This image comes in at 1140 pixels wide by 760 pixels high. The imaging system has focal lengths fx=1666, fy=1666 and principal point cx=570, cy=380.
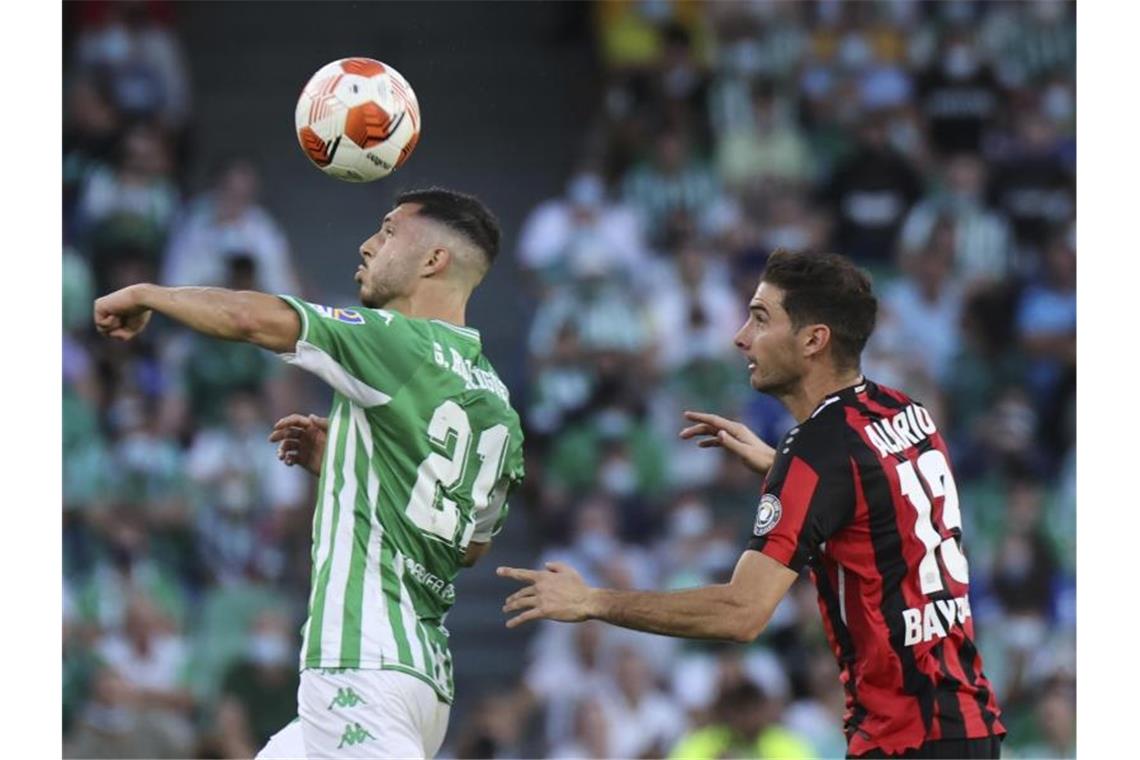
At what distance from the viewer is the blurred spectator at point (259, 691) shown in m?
10.2

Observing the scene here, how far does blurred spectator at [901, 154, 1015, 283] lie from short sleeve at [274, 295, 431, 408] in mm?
7863

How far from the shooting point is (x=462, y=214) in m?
5.86

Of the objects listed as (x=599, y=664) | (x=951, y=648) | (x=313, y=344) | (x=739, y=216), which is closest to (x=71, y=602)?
(x=599, y=664)

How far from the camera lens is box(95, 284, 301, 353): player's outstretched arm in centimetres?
485

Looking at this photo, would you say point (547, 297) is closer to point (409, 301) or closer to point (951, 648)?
point (409, 301)

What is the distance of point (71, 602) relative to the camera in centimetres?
1081

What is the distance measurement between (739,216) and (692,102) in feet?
3.83

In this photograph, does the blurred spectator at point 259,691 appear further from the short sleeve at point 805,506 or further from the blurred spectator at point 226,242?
the short sleeve at point 805,506

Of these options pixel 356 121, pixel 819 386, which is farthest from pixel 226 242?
pixel 819 386

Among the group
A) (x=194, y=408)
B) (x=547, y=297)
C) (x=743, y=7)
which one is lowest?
(x=194, y=408)

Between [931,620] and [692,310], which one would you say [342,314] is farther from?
[692,310]

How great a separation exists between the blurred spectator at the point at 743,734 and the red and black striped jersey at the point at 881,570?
458 centimetres

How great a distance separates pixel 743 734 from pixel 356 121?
17.2 feet

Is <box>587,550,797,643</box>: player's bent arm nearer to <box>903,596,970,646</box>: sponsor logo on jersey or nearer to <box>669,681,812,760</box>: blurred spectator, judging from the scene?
<box>903,596,970,646</box>: sponsor logo on jersey
